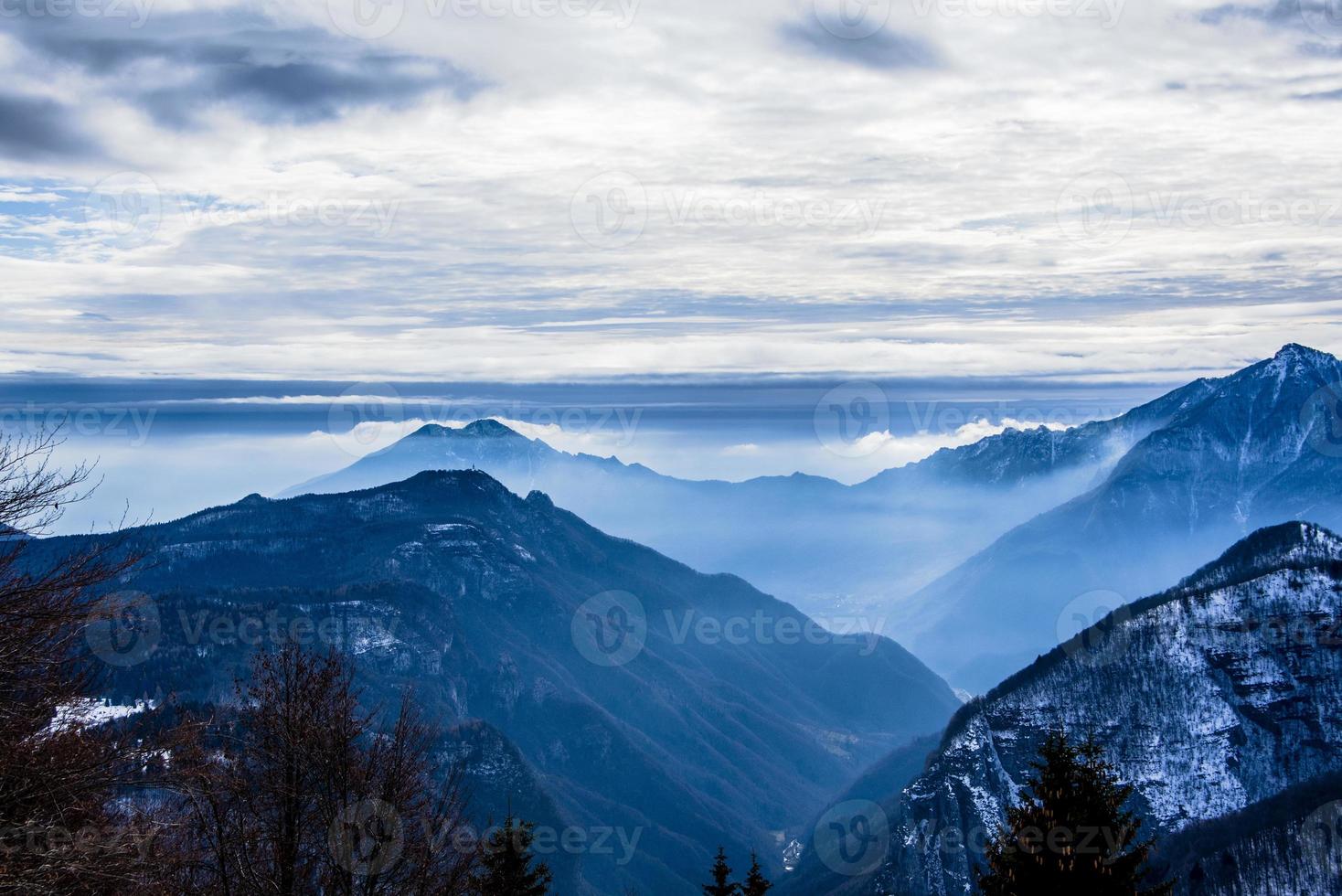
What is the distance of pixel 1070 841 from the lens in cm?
3372

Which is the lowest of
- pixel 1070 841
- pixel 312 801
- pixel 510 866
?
pixel 1070 841

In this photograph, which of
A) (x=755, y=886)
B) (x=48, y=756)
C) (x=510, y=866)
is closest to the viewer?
(x=48, y=756)

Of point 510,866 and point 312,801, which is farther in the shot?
point 510,866

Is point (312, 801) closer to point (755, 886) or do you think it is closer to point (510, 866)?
point (510, 866)

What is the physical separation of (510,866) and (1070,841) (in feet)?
83.8

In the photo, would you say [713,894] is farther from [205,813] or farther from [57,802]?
[57,802]

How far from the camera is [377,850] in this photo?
3362 cm

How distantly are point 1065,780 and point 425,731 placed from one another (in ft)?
71.4

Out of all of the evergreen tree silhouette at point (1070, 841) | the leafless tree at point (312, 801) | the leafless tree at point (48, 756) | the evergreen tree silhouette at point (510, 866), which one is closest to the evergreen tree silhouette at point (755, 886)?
the evergreen tree silhouette at point (510, 866)

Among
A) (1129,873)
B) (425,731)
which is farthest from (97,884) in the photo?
(1129,873)

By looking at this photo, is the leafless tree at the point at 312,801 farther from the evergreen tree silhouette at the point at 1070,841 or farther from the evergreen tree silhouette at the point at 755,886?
the evergreen tree silhouette at the point at 1070,841

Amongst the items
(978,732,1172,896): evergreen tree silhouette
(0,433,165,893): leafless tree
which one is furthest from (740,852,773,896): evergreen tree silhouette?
(0,433,165,893): leafless tree

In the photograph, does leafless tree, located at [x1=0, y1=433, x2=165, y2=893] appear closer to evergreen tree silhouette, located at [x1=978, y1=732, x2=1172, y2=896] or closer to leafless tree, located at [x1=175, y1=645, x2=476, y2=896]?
leafless tree, located at [x1=175, y1=645, x2=476, y2=896]

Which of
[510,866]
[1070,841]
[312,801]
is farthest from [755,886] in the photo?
[312,801]
